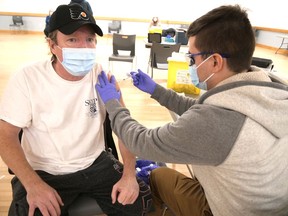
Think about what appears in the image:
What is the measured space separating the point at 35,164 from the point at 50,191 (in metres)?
0.18

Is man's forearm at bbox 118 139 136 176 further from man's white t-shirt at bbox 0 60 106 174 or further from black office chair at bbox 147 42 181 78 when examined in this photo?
black office chair at bbox 147 42 181 78

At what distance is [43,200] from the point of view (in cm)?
101

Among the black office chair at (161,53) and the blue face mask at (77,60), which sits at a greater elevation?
the blue face mask at (77,60)

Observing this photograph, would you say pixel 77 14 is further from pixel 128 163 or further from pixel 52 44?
pixel 128 163

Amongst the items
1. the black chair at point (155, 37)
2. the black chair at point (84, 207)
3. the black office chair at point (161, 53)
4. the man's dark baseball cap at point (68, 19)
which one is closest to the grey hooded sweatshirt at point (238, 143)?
the black chair at point (84, 207)

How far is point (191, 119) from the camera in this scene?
83cm

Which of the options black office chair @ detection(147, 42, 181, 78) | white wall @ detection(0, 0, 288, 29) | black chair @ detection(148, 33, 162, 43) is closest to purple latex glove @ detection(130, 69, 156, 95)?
black office chair @ detection(147, 42, 181, 78)

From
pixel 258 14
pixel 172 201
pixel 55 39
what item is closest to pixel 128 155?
pixel 172 201

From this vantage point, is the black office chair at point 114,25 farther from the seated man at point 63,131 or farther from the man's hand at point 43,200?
the man's hand at point 43,200

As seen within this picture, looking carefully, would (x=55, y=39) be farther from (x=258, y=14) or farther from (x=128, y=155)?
(x=258, y=14)

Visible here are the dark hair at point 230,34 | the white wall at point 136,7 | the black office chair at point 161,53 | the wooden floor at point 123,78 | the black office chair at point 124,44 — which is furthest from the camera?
the white wall at point 136,7

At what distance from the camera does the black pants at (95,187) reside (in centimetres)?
110

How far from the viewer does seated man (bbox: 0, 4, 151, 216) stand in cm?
106

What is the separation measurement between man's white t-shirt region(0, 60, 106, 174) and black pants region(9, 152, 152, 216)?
0.13 ft
